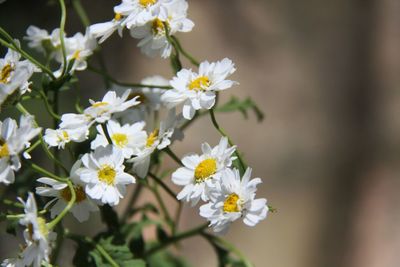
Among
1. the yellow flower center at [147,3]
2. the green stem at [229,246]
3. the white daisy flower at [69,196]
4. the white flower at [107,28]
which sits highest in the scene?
the yellow flower center at [147,3]

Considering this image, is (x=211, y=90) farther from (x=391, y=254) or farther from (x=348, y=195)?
(x=348, y=195)

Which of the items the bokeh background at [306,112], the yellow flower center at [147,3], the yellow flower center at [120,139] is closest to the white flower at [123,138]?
the yellow flower center at [120,139]

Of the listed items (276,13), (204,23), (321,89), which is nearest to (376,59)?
(321,89)

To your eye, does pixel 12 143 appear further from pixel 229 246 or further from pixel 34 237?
pixel 229 246

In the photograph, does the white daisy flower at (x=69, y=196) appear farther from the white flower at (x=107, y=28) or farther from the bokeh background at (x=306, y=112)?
the bokeh background at (x=306, y=112)

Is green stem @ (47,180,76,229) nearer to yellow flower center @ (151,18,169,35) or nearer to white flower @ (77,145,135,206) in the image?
white flower @ (77,145,135,206)

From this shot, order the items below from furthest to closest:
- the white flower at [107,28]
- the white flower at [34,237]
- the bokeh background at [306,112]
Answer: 1. the bokeh background at [306,112]
2. the white flower at [107,28]
3. the white flower at [34,237]

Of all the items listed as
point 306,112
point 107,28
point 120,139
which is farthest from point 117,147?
point 306,112
